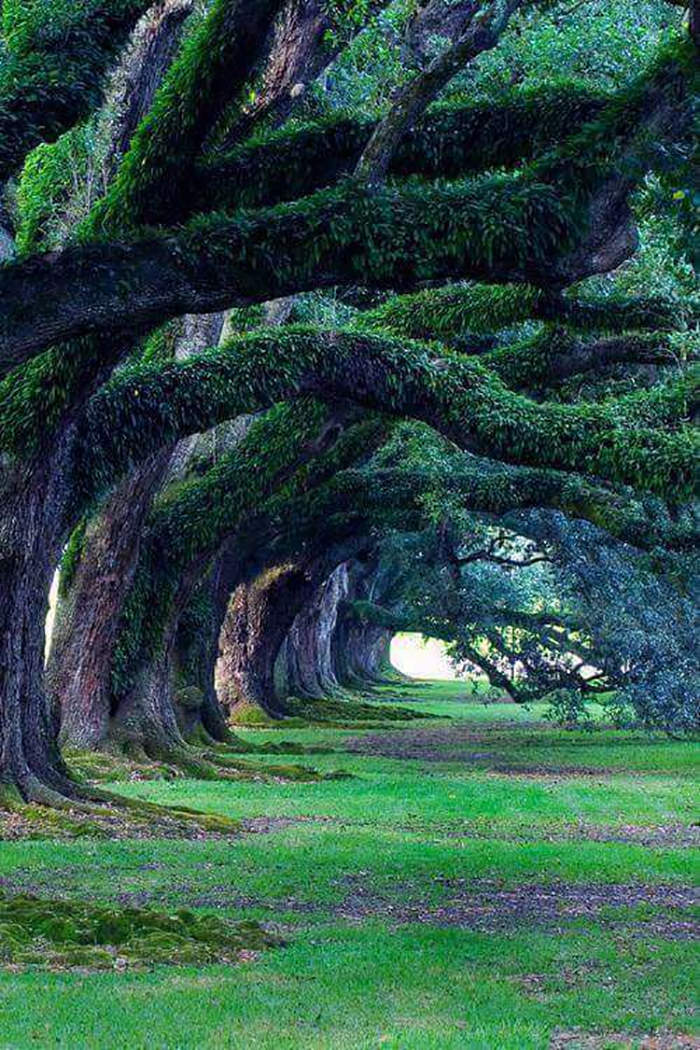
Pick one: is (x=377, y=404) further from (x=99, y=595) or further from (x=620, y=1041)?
(x=620, y=1041)

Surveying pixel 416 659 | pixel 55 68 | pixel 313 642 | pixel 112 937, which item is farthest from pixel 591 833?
pixel 416 659

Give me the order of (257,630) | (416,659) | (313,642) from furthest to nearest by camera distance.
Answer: (416,659) → (313,642) → (257,630)

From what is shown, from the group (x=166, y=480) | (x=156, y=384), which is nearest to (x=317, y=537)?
(x=166, y=480)

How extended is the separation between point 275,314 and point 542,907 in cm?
1299

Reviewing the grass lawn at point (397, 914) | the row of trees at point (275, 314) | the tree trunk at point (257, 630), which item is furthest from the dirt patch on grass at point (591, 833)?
the tree trunk at point (257, 630)

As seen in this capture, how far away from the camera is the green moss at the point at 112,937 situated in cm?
854

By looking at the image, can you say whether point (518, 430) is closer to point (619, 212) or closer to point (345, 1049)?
point (619, 212)

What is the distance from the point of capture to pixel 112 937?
9.00 metres

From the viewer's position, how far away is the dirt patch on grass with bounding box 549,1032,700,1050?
6895mm

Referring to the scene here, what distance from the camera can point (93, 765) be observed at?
2084 cm

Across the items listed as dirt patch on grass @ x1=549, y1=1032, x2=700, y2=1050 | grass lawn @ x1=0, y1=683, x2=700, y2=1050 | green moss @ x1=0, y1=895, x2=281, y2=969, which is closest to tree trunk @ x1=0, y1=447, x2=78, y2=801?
grass lawn @ x1=0, y1=683, x2=700, y2=1050

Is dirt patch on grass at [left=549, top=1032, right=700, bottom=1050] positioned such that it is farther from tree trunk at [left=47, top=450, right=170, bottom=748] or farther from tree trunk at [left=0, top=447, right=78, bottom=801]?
tree trunk at [left=47, top=450, right=170, bottom=748]

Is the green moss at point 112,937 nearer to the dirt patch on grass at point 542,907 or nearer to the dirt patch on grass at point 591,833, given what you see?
the dirt patch on grass at point 542,907

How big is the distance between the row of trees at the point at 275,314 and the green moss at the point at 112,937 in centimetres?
376
